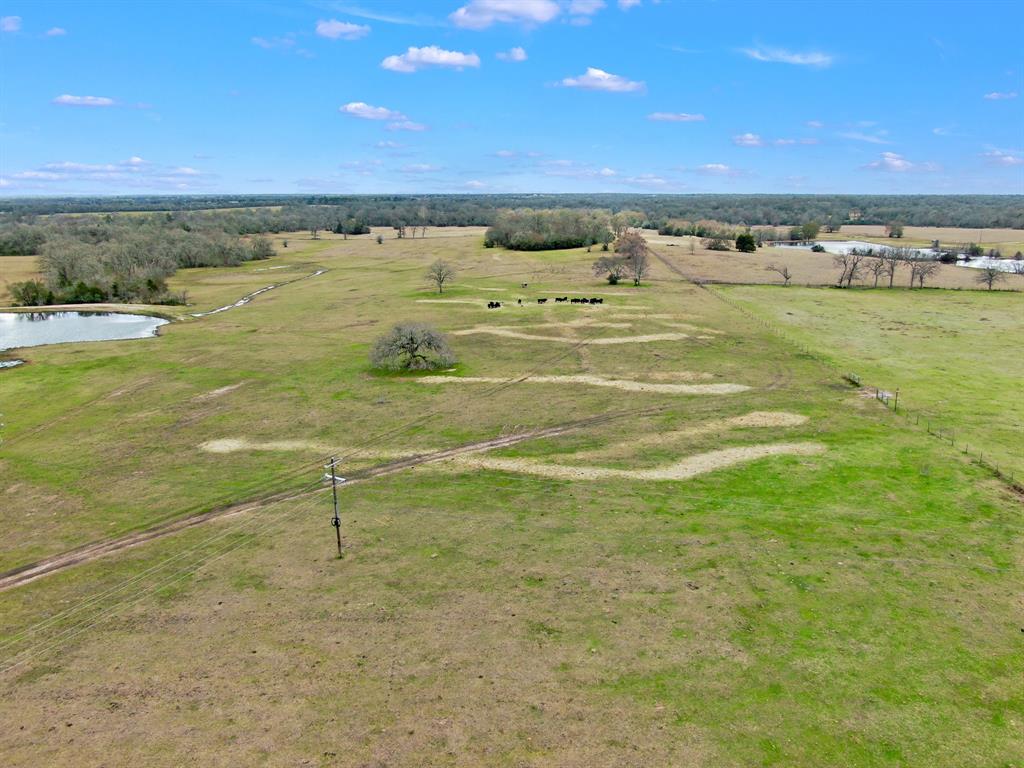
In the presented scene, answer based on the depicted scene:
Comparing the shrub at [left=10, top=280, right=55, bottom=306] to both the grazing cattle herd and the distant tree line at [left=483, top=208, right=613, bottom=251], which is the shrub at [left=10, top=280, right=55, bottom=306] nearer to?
the grazing cattle herd

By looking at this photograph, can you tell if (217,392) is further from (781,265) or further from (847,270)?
(781,265)

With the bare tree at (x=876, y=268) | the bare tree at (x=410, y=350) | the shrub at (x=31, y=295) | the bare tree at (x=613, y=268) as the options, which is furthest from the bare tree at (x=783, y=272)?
the shrub at (x=31, y=295)

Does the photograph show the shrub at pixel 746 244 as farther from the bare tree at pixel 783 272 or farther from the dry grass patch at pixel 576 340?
the dry grass patch at pixel 576 340

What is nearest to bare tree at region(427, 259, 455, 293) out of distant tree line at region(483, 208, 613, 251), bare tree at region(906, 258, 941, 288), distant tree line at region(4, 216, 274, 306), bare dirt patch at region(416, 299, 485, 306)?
bare dirt patch at region(416, 299, 485, 306)

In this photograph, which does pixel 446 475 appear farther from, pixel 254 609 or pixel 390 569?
pixel 254 609

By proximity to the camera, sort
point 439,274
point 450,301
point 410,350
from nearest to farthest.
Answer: point 410,350, point 450,301, point 439,274

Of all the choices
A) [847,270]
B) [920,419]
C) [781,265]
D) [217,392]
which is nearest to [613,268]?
[781,265]
